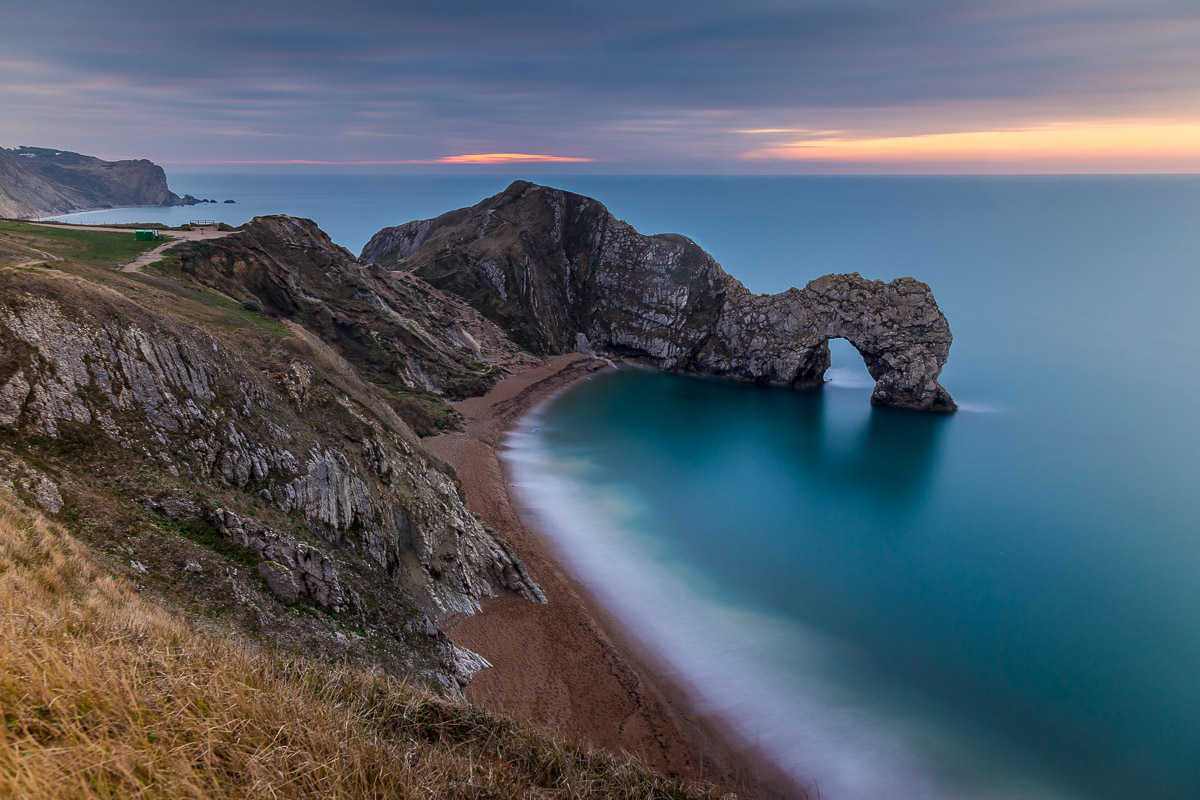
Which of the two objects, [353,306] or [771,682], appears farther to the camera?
[353,306]

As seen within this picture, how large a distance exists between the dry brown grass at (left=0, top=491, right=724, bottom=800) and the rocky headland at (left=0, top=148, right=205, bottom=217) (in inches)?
6224

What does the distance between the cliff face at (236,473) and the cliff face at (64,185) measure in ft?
464

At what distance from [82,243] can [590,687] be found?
4047 cm

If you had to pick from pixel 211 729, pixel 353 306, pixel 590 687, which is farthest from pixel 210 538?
pixel 353 306

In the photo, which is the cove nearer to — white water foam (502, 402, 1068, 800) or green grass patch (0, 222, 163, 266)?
white water foam (502, 402, 1068, 800)

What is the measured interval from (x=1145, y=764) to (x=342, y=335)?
187 feet

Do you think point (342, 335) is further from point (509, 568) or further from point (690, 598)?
point (690, 598)

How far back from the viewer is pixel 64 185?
174 m

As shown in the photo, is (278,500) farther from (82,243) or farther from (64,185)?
(64,185)

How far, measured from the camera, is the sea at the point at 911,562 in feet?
73.8

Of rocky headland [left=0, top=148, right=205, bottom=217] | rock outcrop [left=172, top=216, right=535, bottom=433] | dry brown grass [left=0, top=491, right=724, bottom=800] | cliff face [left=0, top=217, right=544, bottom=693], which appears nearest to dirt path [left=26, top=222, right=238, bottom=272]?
rock outcrop [left=172, top=216, right=535, bottom=433]

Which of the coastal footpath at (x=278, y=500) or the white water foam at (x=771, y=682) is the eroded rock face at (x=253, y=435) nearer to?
the coastal footpath at (x=278, y=500)

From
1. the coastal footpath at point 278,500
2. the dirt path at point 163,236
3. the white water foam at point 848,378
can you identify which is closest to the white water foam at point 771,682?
the coastal footpath at point 278,500

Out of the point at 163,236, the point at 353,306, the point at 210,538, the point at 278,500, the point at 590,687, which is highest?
the point at 163,236
